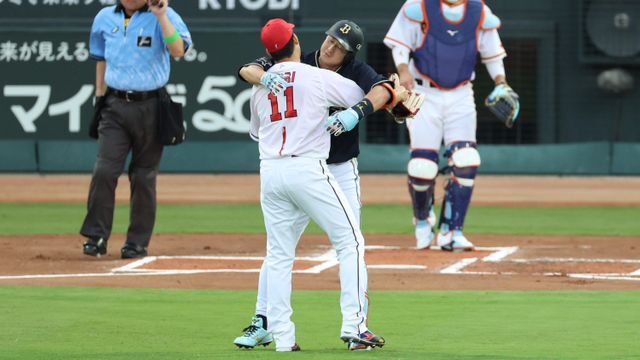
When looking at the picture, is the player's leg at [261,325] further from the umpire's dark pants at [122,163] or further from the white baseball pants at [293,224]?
the umpire's dark pants at [122,163]

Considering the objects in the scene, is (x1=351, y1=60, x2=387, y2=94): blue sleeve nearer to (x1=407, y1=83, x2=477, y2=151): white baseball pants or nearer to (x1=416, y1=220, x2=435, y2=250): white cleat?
(x1=407, y1=83, x2=477, y2=151): white baseball pants

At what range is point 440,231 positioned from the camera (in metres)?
13.1

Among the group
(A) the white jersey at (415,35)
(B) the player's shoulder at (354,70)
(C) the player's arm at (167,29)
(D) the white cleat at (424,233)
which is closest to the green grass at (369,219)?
(D) the white cleat at (424,233)

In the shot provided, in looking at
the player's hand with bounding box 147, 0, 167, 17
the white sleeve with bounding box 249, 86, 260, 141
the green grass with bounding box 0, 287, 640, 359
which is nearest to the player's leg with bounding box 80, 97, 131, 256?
the player's hand with bounding box 147, 0, 167, 17

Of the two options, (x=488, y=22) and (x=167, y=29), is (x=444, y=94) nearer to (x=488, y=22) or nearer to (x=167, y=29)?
(x=488, y=22)

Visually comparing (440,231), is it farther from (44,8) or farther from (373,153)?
(44,8)

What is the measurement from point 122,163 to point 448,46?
2939 millimetres

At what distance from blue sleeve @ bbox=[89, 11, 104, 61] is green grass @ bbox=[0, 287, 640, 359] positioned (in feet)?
9.23

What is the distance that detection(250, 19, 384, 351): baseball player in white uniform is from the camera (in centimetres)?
750

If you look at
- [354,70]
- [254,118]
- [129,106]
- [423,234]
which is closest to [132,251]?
[129,106]

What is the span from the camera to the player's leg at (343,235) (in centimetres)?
746

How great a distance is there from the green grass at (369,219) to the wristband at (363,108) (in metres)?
7.50

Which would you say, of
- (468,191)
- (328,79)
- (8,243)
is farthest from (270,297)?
(8,243)

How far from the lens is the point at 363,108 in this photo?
7.55m
